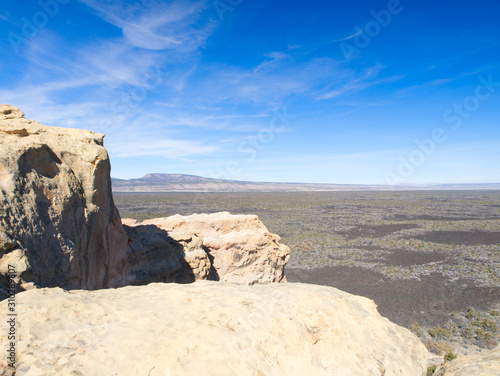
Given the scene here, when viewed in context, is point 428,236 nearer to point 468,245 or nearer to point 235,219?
point 468,245

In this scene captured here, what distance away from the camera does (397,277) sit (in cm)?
2269

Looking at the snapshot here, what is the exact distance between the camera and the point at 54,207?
6.11 meters

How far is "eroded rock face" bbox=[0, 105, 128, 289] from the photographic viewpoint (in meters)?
5.12

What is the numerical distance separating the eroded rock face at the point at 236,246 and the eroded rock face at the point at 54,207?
4.76 meters

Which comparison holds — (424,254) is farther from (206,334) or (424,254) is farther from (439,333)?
(206,334)

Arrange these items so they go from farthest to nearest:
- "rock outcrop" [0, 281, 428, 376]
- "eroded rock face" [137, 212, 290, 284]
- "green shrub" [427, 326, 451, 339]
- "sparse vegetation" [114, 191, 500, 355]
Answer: "sparse vegetation" [114, 191, 500, 355] < "green shrub" [427, 326, 451, 339] < "eroded rock face" [137, 212, 290, 284] < "rock outcrop" [0, 281, 428, 376]

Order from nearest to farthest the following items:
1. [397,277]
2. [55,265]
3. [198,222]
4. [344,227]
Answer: [55,265]
[198,222]
[397,277]
[344,227]

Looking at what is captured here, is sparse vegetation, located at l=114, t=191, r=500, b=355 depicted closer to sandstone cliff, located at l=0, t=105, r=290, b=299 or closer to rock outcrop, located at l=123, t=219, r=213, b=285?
rock outcrop, located at l=123, t=219, r=213, b=285

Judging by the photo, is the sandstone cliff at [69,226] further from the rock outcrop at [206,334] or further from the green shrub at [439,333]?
the green shrub at [439,333]

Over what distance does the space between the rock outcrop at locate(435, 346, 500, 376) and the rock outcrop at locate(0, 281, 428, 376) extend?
0.52m

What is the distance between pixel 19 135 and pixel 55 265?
3044 millimetres

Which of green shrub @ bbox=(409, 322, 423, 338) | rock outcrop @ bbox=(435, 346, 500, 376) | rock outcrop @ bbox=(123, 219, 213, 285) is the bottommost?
green shrub @ bbox=(409, 322, 423, 338)

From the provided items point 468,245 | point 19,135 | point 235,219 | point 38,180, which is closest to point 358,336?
point 38,180

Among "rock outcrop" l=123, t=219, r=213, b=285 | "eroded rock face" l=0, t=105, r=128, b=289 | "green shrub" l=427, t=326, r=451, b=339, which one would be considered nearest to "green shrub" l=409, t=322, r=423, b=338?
"green shrub" l=427, t=326, r=451, b=339
